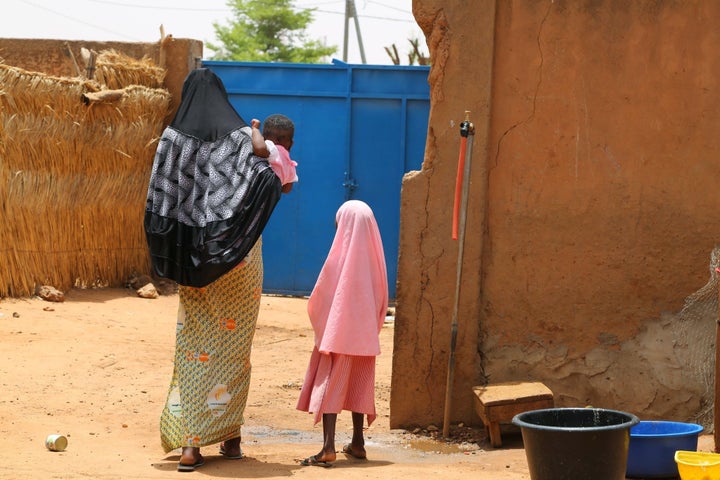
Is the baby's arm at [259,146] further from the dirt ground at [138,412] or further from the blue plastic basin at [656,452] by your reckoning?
the blue plastic basin at [656,452]

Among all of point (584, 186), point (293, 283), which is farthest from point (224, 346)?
point (293, 283)

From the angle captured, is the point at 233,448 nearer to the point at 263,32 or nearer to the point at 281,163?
the point at 281,163

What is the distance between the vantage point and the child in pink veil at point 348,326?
17.7ft

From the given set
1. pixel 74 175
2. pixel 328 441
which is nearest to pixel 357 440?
pixel 328 441

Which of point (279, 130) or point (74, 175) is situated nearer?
point (279, 130)

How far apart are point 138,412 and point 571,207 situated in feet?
9.02

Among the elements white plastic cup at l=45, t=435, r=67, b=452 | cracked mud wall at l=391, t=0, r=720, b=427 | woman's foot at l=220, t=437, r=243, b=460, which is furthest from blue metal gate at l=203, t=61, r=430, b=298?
white plastic cup at l=45, t=435, r=67, b=452

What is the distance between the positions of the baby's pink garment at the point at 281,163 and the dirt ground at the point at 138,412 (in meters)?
1.38

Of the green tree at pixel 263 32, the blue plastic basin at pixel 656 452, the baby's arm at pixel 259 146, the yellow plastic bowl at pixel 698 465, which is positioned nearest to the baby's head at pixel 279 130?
the baby's arm at pixel 259 146

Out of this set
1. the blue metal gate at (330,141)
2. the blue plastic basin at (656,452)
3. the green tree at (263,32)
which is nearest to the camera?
the blue plastic basin at (656,452)

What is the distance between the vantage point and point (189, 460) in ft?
16.8

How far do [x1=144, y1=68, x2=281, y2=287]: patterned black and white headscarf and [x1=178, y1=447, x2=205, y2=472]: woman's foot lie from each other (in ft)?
2.51

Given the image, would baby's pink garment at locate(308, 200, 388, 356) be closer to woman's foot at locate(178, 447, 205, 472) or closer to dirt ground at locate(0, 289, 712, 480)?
dirt ground at locate(0, 289, 712, 480)

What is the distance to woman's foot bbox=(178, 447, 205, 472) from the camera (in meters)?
5.10
